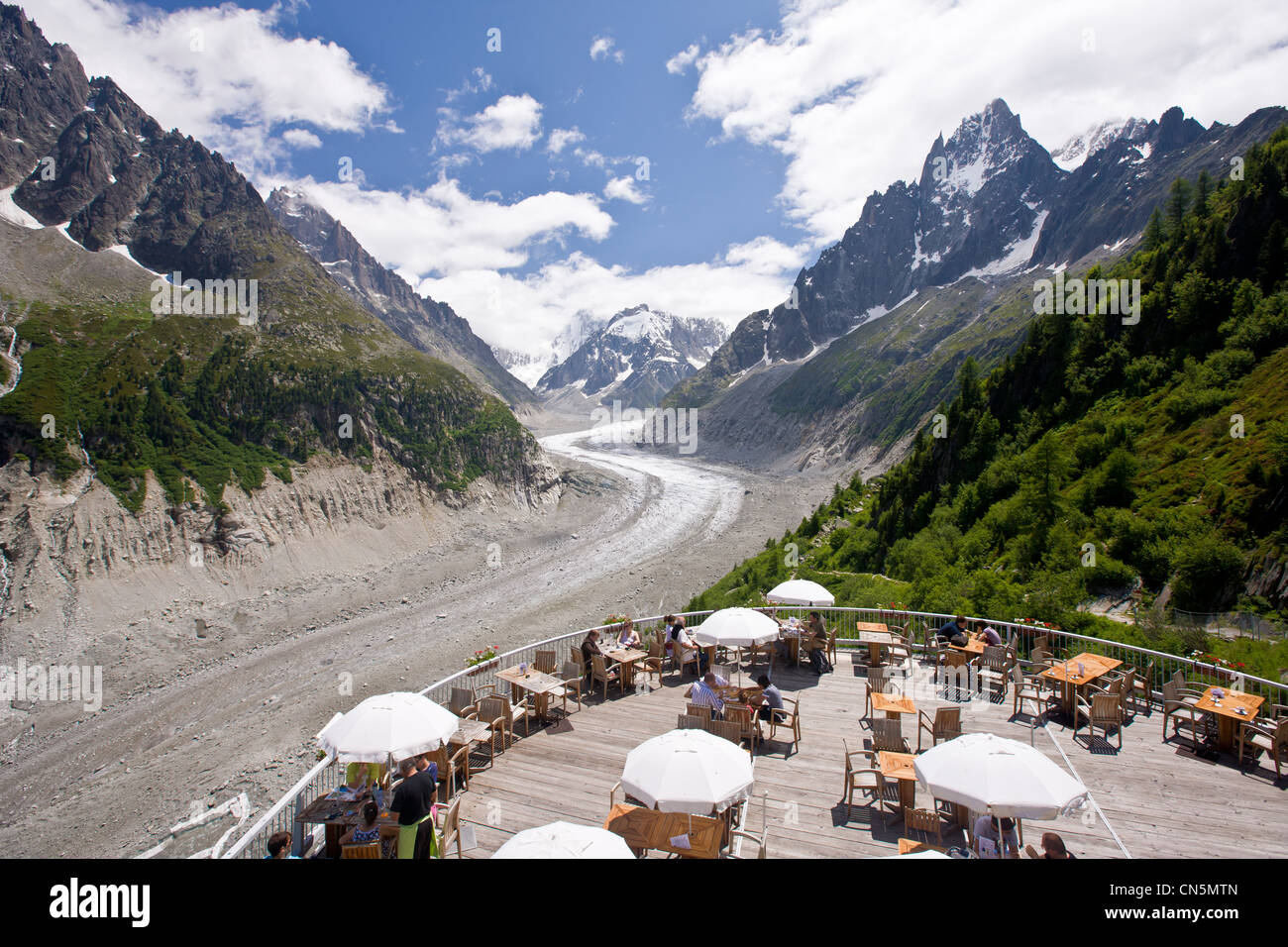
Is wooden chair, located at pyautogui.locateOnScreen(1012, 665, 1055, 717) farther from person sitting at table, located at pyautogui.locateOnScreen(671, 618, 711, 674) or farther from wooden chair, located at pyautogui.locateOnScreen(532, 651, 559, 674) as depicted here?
wooden chair, located at pyautogui.locateOnScreen(532, 651, 559, 674)

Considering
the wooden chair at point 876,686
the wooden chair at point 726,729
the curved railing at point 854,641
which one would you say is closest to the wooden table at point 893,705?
the wooden chair at point 876,686

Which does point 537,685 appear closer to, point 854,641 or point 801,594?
point 801,594

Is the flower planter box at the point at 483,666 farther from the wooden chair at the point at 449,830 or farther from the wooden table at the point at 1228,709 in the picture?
the wooden table at the point at 1228,709

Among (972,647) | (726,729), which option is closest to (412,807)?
(726,729)

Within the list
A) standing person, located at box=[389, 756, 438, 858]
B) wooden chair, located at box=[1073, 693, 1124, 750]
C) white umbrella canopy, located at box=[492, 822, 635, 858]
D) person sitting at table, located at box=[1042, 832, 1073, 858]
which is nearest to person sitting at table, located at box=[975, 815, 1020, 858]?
person sitting at table, located at box=[1042, 832, 1073, 858]

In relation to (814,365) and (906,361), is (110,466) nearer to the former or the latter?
(906,361)

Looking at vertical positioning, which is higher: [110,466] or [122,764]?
[110,466]
